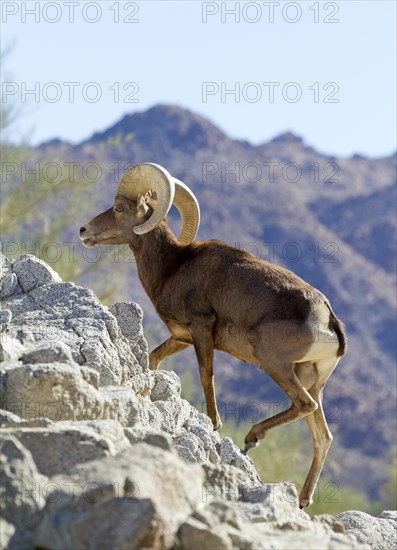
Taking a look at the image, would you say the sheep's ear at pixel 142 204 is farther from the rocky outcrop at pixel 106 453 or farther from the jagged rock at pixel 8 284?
the jagged rock at pixel 8 284

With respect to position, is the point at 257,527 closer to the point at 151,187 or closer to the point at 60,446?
the point at 60,446

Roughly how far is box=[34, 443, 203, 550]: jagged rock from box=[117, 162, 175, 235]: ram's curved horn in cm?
645

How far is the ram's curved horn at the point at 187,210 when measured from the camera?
1480cm

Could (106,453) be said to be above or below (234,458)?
above

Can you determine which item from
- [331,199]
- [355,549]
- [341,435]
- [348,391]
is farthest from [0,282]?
[331,199]

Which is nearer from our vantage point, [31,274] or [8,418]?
[8,418]

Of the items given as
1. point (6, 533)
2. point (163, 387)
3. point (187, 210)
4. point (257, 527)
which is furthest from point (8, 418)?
point (187, 210)

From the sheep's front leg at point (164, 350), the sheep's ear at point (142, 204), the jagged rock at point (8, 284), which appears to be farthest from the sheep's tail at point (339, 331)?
the jagged rock at point (8, 284)

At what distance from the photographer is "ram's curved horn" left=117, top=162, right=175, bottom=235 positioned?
1414 cm

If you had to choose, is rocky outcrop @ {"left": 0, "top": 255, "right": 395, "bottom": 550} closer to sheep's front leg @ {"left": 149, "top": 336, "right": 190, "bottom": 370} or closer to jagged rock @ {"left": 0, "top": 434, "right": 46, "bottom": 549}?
jagged rock @ {"left": 0, "top": 434, "right": 46, "bottom": 549}

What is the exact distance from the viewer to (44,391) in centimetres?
959

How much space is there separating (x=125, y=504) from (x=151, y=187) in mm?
7533

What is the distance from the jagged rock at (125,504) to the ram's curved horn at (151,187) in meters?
6.45

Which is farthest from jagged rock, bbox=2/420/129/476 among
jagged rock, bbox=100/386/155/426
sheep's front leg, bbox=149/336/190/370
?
sheep's front leg, bbox=149/336/190/370
